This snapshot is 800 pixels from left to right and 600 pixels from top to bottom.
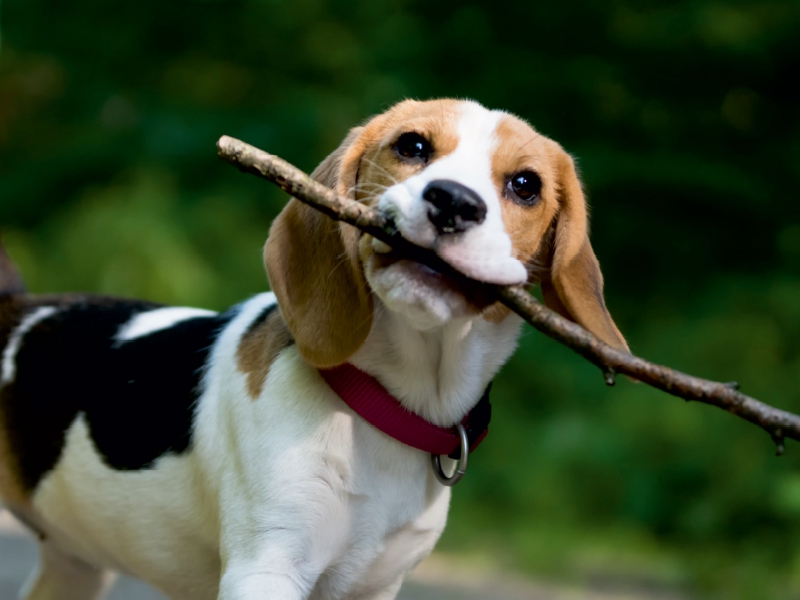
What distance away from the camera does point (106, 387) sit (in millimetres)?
2457

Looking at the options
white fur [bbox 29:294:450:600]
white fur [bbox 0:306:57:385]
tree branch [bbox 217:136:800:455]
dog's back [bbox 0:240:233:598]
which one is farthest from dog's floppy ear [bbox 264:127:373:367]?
white fur [bbox 0:306:57:385]

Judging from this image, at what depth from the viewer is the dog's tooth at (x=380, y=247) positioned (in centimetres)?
184

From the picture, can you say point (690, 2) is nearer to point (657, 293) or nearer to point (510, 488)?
point (657, 293)

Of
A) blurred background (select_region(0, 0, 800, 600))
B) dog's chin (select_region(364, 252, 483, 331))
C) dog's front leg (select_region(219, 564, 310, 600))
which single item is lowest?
dog's front leg (select_region(219, 564, 310, 600))

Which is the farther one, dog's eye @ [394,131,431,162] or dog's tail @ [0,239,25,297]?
dog's tail @ [0,239,25,297]

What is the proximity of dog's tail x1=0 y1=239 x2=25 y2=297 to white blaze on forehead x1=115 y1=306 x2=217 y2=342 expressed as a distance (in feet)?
1.77

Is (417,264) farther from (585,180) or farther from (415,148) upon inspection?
(585,180)

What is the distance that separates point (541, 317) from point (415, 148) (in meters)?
0.60

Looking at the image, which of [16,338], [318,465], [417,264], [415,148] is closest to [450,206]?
[417,264]

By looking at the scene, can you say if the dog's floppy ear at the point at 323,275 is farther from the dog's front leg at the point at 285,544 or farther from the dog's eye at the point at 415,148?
the dog's front leg at the point at 285,544

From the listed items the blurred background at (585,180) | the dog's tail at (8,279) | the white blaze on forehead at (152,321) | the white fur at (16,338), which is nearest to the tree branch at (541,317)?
the white blaze on forehead at (152,321)

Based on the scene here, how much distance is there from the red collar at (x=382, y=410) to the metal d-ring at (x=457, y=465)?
3 centimetres

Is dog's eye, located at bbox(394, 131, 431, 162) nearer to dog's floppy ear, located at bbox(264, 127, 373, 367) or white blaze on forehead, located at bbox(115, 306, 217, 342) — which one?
dog's floppy ear, located at bbox(264, 127, 373, 367)

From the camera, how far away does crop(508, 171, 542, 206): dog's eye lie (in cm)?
211
